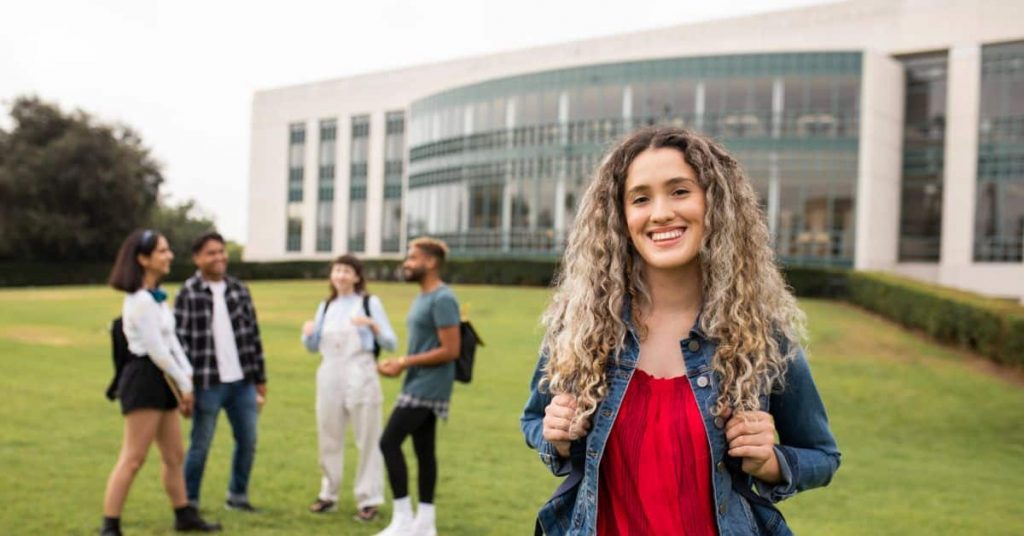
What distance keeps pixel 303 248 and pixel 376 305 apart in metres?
44.5

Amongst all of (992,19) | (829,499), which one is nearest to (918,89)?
Answer: (992,19)

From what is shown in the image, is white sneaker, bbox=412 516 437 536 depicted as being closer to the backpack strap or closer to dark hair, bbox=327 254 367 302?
the backpack strap

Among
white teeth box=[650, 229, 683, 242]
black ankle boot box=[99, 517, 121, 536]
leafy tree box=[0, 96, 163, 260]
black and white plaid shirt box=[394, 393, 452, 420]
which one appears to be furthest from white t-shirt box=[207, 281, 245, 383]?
leafy tree box=[0, 96, 163, 260]

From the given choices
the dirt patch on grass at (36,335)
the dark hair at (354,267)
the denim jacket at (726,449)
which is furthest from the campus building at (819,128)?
the denim jacket at (726,449)

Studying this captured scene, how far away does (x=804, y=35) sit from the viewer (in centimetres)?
3281

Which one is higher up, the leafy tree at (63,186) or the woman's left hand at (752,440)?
the leafy tree at (63,186)

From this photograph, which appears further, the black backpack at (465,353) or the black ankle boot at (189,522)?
the black backpack at (465,353)

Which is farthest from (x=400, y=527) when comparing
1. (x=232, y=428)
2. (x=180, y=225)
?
(x=180, y=225)

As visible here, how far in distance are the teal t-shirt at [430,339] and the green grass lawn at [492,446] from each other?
108cm

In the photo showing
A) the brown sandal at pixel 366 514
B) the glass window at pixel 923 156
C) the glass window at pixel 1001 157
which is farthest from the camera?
the glass window at pixel 923 156

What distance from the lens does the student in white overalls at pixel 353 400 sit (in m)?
6.71

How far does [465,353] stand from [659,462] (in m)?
4.28

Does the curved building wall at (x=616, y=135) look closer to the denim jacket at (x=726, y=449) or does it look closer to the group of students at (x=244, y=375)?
the group of students at (x=244, y=375)

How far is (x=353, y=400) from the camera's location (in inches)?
265
